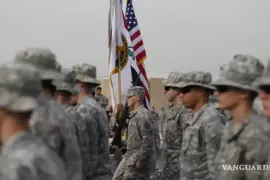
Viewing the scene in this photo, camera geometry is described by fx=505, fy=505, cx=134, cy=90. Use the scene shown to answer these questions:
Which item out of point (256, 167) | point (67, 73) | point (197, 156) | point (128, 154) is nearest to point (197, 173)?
point (197, 156)

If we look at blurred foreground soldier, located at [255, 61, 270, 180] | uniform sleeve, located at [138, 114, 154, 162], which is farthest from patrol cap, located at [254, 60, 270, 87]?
uniform sleeve, located at [138, 114, 154, 162]

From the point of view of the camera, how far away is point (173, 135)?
8406mm

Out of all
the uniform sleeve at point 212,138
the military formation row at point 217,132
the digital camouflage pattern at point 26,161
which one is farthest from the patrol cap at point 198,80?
the digital camouflage pattern at point 26,161

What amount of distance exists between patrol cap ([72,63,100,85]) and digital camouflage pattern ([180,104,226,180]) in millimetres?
1892

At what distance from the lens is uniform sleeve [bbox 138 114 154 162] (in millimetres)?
8047

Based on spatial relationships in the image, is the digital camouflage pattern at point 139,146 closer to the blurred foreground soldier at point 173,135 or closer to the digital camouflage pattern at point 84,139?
the blurred foreground soldier at point 173,135

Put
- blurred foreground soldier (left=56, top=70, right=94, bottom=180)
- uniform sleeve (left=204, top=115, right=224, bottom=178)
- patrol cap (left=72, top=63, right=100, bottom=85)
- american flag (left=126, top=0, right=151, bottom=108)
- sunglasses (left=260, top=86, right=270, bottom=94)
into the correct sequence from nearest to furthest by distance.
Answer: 1. sunglasses (left=260, top=86, right=270, bottom=94)
2. uniform sleeve (left=204, top=115, right=224, bottom=178)
3. blurred foreground soldier (left=56, top=70, right=94, bottom=180)
4. patrol cap (left=72, top=63, right=100, bottom=85)
5. american flag (left=126, top=0, right=151, bottom=108)

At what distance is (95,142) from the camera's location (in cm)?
642

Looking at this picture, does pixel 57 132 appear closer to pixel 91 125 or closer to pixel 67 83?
pixel 67 83

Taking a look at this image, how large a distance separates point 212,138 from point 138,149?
325 cm

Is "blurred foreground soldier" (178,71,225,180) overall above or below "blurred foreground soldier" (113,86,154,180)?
above

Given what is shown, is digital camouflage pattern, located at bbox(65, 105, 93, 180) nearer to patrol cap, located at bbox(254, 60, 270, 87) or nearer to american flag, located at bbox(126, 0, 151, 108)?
patrol cap, located at bbox(254, 60, 270, 87)

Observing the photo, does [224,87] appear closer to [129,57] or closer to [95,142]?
[95,142]

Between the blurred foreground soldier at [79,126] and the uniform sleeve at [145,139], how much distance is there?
1.68m
